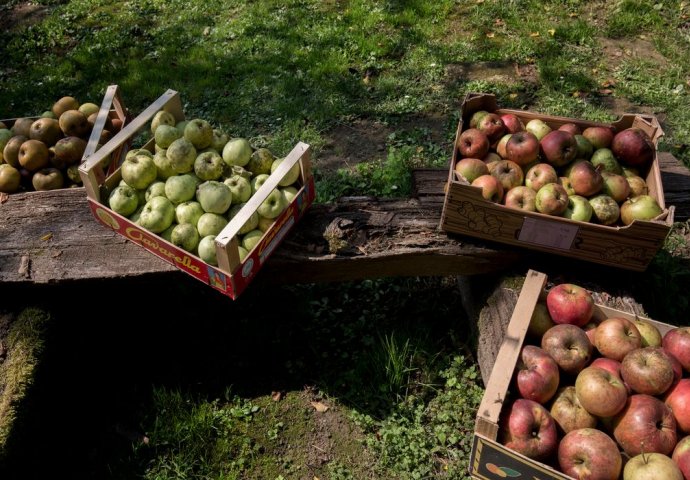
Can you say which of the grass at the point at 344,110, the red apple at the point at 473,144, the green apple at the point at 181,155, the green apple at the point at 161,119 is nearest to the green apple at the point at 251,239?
the green apple at the point at 181,155

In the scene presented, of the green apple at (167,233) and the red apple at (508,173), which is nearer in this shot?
the green apple at (167,233)

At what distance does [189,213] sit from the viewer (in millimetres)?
3139

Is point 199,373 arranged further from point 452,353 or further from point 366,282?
point 452,353

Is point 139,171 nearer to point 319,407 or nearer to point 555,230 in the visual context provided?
point 319,407

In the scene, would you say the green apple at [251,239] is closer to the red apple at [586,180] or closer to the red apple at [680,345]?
the red apple at [586,180]

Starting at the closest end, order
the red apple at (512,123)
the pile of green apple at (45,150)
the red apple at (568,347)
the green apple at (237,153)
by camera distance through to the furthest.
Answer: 1. the red apple at (568,347)
2. the green apple at (237,153)
3. the red apple at (512,123)
4. the pile of green apple at (45,150)

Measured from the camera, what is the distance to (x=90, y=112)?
4.29m

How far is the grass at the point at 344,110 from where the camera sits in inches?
132

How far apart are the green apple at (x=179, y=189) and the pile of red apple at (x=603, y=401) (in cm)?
209

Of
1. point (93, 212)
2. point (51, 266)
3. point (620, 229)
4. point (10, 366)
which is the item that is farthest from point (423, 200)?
point (10, 366)

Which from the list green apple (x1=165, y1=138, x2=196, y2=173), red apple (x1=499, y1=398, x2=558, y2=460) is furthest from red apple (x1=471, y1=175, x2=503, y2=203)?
green apple (x1=165, y1=138, x2=196, y2=173)

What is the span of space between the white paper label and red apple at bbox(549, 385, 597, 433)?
0.90 m

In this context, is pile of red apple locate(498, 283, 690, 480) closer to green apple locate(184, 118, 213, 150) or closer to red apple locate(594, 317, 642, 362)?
red apple locate(594, 317, 642, 362)

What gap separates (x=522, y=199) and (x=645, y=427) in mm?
1390
